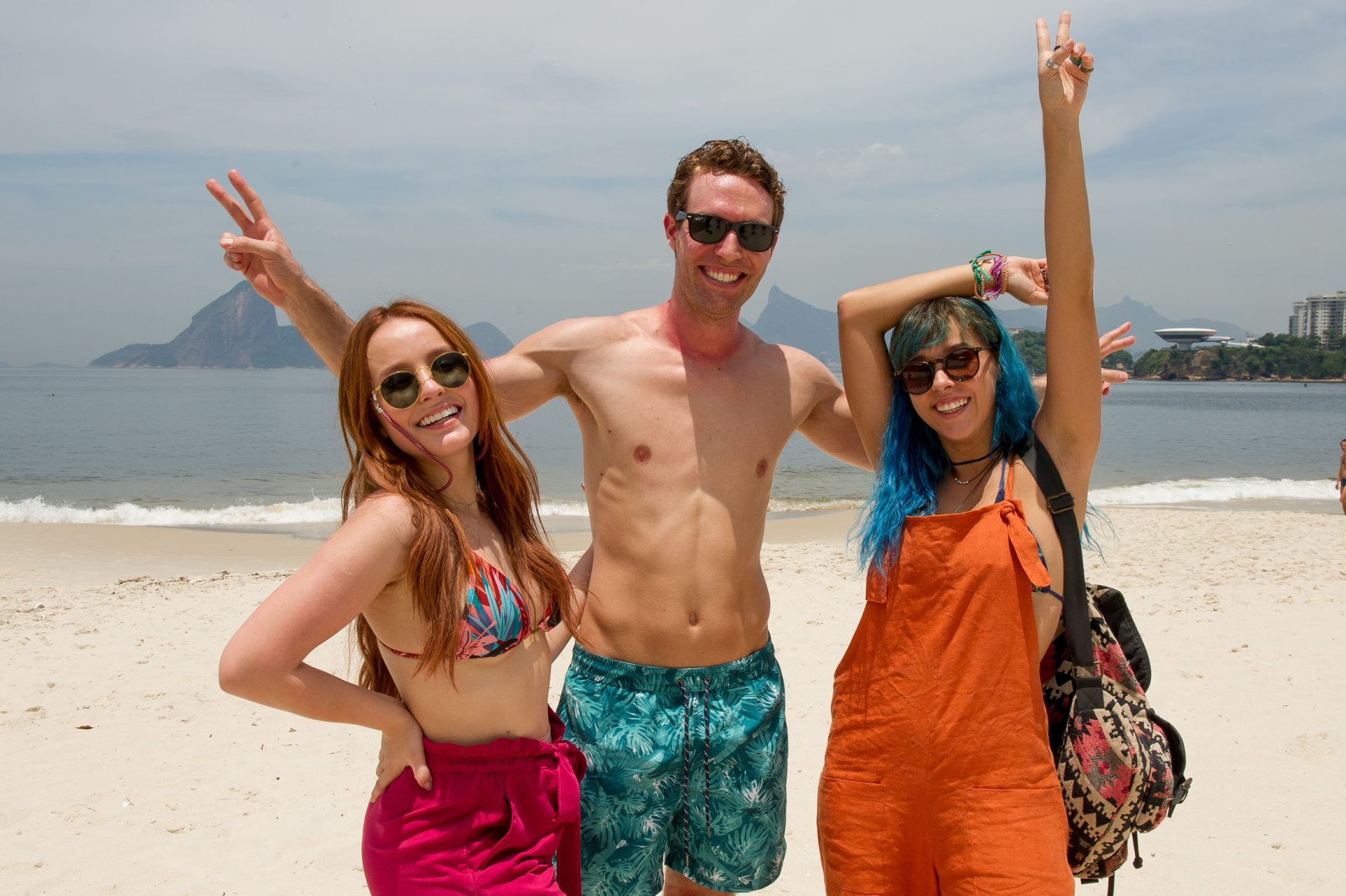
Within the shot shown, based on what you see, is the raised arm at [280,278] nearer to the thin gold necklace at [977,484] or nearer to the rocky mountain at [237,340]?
the thin gold necklace at [977,484]

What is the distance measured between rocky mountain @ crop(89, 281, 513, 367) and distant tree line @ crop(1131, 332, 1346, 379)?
130m

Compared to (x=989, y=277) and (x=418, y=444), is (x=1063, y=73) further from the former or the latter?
(x=418, y=444)

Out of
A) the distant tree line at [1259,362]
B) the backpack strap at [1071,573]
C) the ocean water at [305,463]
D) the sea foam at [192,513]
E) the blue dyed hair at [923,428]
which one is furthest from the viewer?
the distant tree line at [1259,362]

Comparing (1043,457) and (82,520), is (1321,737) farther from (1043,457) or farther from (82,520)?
(82,520)

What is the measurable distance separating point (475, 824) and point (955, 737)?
1126 mm

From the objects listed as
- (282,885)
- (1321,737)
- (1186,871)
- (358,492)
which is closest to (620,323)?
(358,492)

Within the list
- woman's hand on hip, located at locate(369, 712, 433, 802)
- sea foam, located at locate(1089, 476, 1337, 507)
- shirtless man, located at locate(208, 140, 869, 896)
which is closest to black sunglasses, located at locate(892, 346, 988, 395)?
shirtless man, located at locate(208, 140, 869, 896)

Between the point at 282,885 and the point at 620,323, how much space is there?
117 inches

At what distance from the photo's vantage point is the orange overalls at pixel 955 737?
2170mm

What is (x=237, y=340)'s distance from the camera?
176 metres

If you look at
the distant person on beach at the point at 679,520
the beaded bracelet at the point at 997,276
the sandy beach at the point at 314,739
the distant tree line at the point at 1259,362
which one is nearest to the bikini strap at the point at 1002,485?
the beaded bracelet at the point at 997,276

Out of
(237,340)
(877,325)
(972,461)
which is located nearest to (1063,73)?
(877,325)

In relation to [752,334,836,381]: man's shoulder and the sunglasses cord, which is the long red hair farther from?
[752,334,836,381]: man's shoulder

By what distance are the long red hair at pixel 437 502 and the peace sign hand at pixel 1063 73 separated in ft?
5.12
